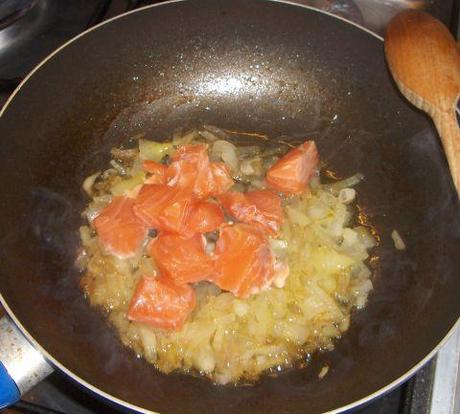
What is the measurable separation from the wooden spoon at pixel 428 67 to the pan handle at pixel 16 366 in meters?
1.60

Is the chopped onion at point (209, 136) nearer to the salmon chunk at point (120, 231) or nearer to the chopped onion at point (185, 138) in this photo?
the chopped onion at point (185, 138)

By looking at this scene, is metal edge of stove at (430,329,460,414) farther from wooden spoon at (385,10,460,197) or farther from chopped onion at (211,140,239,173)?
chopped onion at (211,140,239,173)

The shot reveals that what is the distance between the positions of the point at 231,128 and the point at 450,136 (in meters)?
1.08

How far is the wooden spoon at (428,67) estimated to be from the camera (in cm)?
192

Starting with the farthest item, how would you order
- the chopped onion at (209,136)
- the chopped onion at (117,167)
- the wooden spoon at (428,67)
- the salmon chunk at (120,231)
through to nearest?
the chopped onion at (209,136) → the chopped onion at (117,167) → the salmon chunk at (120,231) → the wooden spoon at (428,67)

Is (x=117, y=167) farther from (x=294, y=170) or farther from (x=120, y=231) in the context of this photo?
(x=294, y=170)

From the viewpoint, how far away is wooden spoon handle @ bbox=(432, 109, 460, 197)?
1771 mm

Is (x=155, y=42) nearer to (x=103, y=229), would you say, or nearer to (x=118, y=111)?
(x=118, y=111)

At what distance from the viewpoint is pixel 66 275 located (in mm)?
2043

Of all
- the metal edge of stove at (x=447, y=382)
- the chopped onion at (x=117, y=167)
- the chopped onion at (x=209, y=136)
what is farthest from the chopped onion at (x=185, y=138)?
the metal edge of stove at (x=447, y=382)

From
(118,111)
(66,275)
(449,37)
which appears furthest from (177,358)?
(449,37)

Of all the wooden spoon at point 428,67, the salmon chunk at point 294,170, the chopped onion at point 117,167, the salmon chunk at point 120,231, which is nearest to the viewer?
the wooden spoon at point 428,67

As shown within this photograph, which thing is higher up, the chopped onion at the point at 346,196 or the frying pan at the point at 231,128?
the frying pan at the point at 231,128

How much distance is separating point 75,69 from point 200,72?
24.5 inches
